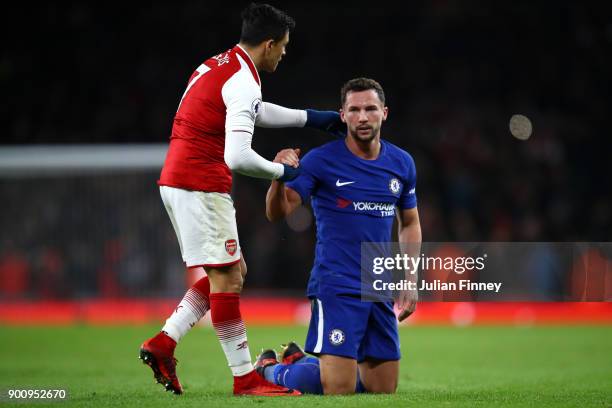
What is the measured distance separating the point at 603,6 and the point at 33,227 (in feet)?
29.7

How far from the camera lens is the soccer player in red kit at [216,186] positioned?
5.53m

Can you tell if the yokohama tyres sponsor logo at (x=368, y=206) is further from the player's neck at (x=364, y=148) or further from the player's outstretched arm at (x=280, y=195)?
the player's outstretched arm at (x=280, y=195)

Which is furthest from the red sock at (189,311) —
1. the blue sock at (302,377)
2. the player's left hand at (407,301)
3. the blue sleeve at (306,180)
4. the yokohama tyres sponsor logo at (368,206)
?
the player's left hand at (407,301)

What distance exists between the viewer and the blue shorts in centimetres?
571

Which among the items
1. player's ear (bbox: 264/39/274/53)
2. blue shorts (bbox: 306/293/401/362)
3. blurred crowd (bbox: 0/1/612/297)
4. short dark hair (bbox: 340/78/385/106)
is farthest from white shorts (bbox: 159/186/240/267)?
blurred crowd (bbox: 0/1/612/297)

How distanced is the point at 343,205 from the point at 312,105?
1104cm

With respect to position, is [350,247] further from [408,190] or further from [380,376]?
[380,376]

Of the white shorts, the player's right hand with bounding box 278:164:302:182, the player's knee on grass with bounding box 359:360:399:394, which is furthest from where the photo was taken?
the player's knee on grass with bounding box 359:360:399:394

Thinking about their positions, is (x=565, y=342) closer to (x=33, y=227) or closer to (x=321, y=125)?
(x=321, y=125)

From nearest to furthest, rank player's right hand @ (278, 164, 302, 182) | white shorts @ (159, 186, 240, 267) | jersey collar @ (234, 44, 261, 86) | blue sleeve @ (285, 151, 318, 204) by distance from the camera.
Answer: player's right hand @ (278, 164, 302, 182) < white shorts @ (159, 186, 240, 267) < jersey collar @ (234, 44, 261, 86) < blue sleeve @ (285, 151, 318, 204)

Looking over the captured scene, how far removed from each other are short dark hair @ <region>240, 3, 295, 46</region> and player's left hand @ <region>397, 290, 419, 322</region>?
1657 millimetres

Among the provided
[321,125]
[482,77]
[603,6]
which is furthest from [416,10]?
[321,125]

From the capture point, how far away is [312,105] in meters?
16.8

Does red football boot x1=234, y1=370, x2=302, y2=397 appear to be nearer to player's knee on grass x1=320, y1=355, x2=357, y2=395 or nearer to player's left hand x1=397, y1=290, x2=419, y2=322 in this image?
player's knee on grass x1=320, y1=355, x2=357, y2=395
